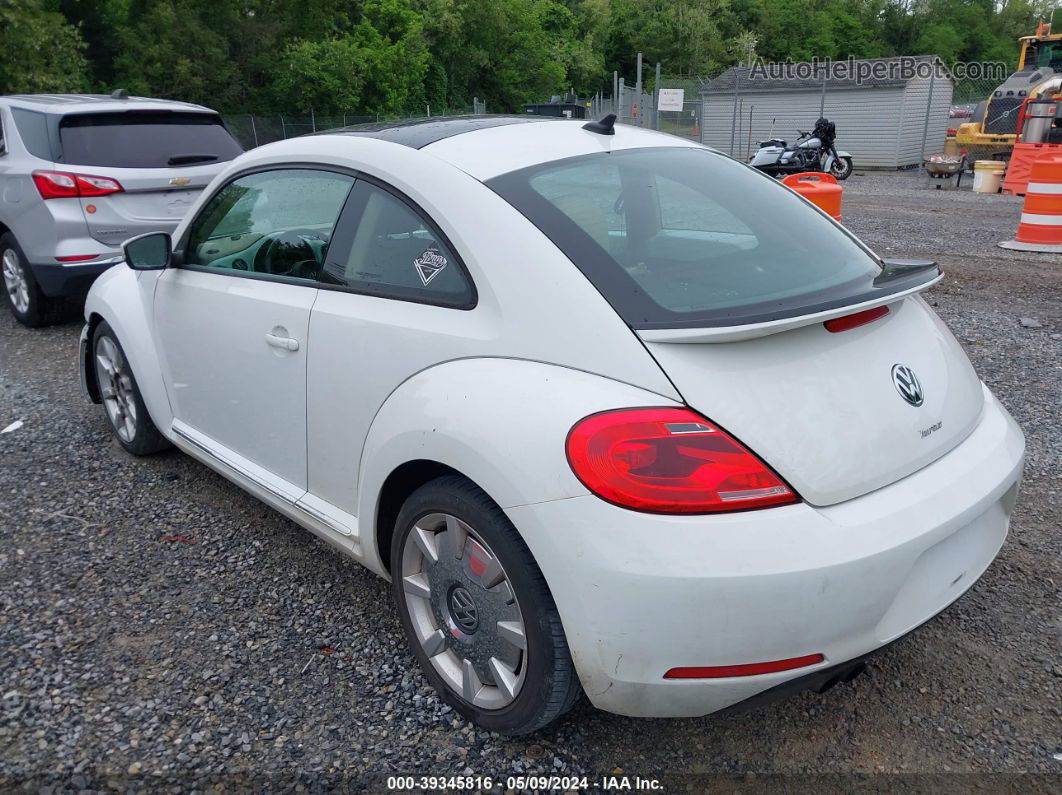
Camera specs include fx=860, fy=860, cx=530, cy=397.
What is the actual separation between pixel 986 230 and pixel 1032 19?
80620mm

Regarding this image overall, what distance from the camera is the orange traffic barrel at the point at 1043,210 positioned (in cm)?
974

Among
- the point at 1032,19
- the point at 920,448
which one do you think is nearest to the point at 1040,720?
the point at 920,448

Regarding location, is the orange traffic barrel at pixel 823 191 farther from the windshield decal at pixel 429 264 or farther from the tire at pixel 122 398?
the windshield decal at pixel 429 264

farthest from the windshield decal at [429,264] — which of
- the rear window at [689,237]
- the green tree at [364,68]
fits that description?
the green tree at [364,68]

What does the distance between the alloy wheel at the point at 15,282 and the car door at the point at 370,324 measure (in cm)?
520

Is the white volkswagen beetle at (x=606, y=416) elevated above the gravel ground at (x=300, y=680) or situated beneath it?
elevated above

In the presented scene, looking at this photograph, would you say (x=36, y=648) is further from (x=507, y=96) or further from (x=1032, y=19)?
(x=1032, y=19)

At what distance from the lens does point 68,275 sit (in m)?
6.30

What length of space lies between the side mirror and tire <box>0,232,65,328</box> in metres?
3.80

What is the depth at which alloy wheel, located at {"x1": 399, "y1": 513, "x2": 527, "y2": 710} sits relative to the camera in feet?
7.28

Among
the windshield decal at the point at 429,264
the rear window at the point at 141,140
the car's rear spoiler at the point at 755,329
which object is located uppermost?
the rear window at the point at 141,140

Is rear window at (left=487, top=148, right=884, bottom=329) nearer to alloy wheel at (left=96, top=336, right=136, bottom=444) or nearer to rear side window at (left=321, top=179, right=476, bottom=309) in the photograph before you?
rear side window at (left=321, top=179, right=476, bottom=309)

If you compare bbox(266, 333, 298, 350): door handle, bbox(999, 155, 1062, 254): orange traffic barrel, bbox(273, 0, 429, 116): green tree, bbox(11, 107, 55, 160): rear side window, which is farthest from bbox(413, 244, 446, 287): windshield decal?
bbox(273, 0, 429, 116): green tree

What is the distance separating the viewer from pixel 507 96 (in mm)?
47062
